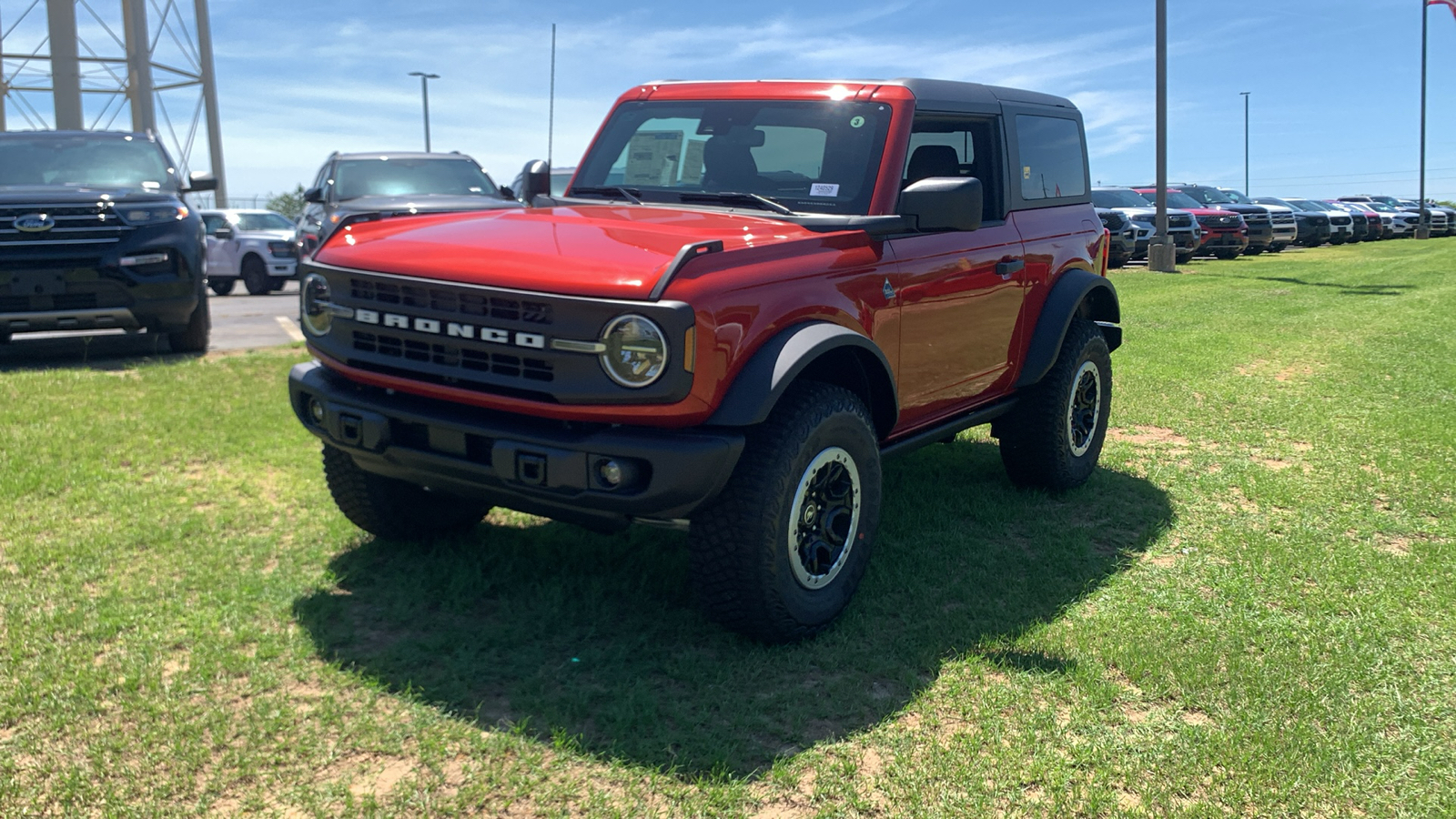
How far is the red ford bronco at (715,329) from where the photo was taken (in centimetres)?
341

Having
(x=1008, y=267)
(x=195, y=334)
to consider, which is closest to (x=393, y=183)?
(x=195, y=334)

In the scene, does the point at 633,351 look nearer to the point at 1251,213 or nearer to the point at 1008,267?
the point at 1008,267

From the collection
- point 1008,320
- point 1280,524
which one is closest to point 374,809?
point 1008,320

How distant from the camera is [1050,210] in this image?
568 cm

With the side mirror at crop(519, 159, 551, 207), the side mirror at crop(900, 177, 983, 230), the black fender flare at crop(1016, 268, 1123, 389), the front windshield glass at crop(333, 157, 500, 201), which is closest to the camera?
the side mirror at crop(900, 177, 983, 230)

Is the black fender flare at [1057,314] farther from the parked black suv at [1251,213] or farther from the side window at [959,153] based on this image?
the parked black suv at [1251,213]

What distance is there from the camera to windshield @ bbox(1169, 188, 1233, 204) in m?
29.2

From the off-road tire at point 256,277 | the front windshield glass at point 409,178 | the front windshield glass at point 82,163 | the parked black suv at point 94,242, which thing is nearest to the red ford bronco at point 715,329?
the parked black suv at point 94,242

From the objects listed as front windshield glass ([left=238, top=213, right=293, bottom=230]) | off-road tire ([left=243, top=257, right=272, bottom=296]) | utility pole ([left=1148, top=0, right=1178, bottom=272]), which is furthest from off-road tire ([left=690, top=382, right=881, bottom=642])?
utility pole ([left=1148, top=0, right=1178, bottom=272])

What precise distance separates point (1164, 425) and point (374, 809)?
6.00 metres

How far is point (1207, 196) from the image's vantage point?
96.9 feet

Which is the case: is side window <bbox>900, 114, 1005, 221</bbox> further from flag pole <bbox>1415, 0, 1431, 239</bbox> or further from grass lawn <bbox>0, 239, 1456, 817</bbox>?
flag pole <bbox>1415, 0, 1431, 239</bbox>

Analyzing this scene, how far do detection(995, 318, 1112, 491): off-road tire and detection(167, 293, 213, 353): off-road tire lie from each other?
6.98 meters

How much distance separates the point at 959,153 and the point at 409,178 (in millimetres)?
8900
